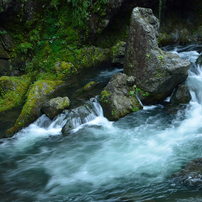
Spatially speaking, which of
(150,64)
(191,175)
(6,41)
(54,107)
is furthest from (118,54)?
(191,175)

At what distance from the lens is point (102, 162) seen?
6.38 m

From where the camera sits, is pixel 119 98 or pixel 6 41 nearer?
pixel 119 98

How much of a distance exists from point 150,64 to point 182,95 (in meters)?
2.10

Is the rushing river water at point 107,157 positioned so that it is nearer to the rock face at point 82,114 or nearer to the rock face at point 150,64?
the rock face at point 82,114

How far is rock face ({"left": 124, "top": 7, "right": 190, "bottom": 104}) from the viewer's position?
340 inches

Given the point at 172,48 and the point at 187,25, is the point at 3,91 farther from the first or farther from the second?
the point at 187,25

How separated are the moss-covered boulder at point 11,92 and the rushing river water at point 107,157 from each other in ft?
7.85

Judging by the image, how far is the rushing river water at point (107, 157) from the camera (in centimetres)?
500

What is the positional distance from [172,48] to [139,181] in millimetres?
12718

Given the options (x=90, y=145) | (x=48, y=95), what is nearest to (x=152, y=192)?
(x=90, y=145)

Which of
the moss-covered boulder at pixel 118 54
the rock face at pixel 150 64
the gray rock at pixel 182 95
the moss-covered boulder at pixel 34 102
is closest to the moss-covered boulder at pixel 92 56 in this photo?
the moss-covered boulder at pixel 118 54

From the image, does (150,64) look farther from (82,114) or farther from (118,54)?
(118,54)

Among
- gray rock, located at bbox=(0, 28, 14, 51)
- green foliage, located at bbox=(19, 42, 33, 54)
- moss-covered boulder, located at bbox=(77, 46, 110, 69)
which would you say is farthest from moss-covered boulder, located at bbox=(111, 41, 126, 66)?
gray rock, located at bbox=(0, 28, 14, 51)

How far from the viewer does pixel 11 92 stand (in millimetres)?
10469
